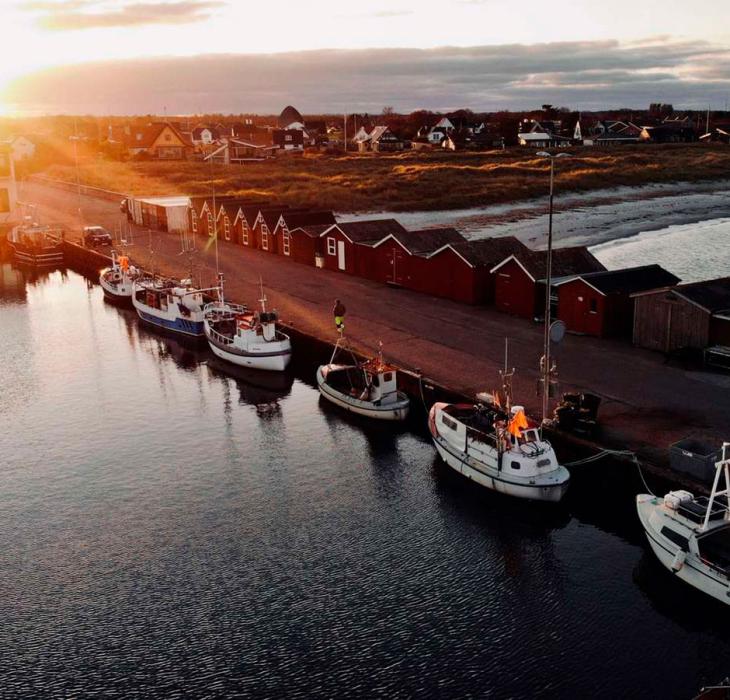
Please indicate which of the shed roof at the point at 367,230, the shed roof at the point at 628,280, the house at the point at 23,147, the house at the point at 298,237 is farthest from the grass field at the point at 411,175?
the shed roof at the point at 628,280

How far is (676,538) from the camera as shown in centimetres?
2361

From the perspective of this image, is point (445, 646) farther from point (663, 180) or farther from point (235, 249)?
point (663, 180)

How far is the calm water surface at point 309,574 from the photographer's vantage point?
2061cm

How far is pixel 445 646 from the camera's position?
2139 centimetres

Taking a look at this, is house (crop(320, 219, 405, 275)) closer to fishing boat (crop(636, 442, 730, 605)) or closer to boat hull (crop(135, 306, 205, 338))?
boat hull (crop(135, 306, 205, 338))

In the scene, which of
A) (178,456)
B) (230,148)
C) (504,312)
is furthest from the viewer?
(230,148)

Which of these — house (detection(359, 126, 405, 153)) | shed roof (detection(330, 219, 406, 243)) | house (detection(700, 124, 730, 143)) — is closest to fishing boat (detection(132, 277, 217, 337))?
shed roof (detection(330, 219, 406, 243))

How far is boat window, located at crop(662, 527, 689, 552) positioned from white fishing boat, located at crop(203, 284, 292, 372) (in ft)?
77.0

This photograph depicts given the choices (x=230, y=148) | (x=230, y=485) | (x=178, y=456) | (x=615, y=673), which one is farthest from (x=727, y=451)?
(x=230, y=148)

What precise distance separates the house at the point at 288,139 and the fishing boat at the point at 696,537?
167m

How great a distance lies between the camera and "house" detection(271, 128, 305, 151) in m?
183

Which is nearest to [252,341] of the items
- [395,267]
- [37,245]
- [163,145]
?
[395,267]

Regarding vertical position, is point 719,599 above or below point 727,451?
below

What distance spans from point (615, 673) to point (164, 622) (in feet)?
39.2
